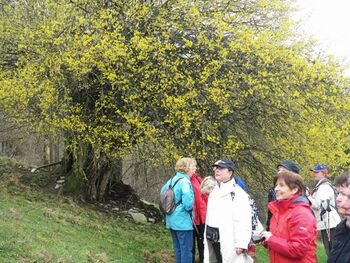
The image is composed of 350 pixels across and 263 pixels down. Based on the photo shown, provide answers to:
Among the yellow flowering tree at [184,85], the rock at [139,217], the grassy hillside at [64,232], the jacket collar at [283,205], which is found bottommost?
the rock at [139,217]

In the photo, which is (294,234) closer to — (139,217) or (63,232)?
(63,232)

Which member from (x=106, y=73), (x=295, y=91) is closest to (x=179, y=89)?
(x=106, y=73)

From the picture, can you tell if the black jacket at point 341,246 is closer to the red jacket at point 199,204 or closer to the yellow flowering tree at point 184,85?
the red jacket at point 199,204

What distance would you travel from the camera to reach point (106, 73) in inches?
368

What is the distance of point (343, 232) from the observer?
326 centimetres

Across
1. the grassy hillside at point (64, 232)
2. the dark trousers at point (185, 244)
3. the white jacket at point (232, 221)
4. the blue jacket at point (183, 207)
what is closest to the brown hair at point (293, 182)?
the white jacket at point (232, 221)

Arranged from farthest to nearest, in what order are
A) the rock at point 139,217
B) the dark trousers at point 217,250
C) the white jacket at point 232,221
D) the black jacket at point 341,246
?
the rock at point 139,217 → the dark trousers at point 217,250 → the white jacket at point 232,221 → the black jacket at point 341,246

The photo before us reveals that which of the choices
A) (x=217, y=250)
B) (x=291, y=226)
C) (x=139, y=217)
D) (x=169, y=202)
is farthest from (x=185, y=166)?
(x=139, y=217)

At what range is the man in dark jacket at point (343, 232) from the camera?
10.4ft

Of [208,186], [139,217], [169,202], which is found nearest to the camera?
[208,186]

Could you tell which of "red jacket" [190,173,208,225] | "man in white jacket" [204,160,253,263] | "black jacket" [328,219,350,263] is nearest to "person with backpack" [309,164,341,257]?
"red jacket" [190,173,208,225]

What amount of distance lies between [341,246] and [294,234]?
78 cm

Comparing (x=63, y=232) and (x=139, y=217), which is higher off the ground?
(x=63, y=232)

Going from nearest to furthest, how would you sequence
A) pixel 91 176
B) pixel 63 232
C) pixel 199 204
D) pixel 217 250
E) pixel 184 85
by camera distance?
pixel 217 250
pixel 199 204
pixel 63 232
pixel 184 85
pixel 91 176
